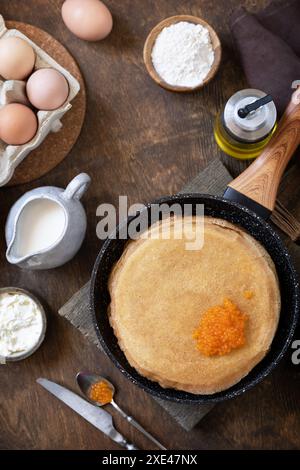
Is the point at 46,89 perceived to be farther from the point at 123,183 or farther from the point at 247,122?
the point at 247,122

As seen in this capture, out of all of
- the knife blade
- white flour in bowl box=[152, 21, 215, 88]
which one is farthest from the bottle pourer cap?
Answer: the knife blade

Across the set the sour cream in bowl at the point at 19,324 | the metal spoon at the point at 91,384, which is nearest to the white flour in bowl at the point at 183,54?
the sour cream in bowl at the point at 19,324

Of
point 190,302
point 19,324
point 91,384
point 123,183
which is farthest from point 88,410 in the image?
point 123,183

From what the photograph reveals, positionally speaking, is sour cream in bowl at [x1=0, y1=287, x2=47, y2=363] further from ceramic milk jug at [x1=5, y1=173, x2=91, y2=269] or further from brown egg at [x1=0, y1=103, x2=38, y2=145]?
brown egg at [x1=0, y1=103, x2=38, y2=145]

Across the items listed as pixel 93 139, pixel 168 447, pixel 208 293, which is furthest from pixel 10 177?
pixel 168 447
